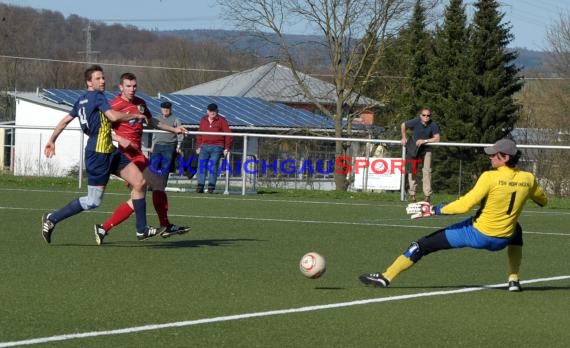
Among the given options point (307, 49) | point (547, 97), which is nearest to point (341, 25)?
point (307, 49)

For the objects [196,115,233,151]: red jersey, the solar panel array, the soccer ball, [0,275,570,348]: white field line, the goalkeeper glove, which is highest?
the solar panel array

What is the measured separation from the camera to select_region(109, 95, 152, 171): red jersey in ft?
44.1

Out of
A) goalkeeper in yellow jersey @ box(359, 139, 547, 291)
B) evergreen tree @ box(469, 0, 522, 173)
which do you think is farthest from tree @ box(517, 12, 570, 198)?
goalkeeper in yellow jersey @ box(359, 139, 547, 291)

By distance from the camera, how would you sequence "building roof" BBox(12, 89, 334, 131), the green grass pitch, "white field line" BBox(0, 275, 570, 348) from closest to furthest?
"white field line" BBox(0, 275, 570, 348), the green grass pitch, "building roof" BBox(12, 89, 334, 131)

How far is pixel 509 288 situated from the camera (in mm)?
10680

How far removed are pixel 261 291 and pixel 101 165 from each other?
11.7ft

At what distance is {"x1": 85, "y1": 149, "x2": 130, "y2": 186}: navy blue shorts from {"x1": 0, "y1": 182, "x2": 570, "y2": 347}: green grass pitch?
76 cm

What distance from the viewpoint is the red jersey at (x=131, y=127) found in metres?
13.5

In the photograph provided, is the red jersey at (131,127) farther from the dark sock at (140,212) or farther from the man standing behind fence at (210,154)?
the man standing behind fence at (210,154)

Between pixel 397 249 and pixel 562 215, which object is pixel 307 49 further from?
pixel 397 249

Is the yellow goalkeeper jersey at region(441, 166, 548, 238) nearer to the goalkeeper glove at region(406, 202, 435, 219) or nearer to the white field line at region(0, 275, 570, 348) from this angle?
the goalkeeper glove at region(406, 202, 435, 219)

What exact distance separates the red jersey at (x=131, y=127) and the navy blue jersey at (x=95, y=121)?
6.8 inches

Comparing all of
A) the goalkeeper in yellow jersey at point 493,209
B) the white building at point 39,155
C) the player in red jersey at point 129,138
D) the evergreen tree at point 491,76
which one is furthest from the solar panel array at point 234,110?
the goalkeeper in yellow jersey at point 493,209

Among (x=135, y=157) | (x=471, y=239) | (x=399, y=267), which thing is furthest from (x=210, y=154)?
(x=471, y=239)
